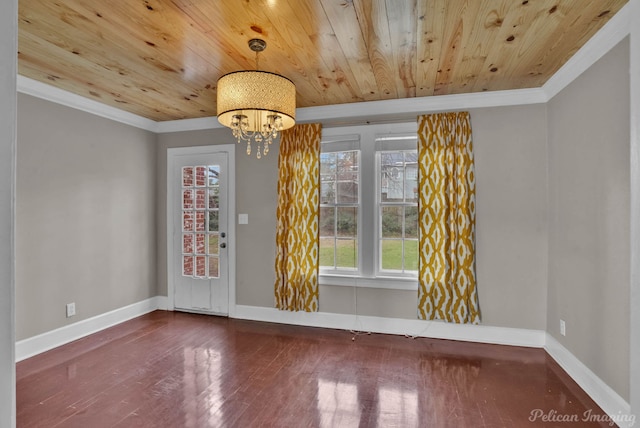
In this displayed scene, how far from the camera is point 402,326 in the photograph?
368 centimetres

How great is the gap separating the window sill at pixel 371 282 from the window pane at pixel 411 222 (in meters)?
0.49

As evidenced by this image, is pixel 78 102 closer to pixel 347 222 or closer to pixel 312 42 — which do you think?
pixel 312 42

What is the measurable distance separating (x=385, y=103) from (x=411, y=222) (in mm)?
1350

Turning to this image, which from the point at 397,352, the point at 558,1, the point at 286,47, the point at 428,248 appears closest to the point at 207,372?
the point at 397,352

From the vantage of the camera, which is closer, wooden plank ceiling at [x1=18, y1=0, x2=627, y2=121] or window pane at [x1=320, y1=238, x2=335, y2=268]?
wooden plank ceiling at [x1=18, y1=0, x2=627, y2=121]

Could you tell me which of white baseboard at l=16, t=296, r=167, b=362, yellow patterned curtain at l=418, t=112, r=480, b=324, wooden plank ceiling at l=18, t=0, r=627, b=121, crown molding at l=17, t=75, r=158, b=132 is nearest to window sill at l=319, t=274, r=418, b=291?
yellow patterned curtain at l=418, t=112, r=480, b=324

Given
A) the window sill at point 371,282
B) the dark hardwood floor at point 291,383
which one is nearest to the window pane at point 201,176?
the dark hardwood floor at point 291,383

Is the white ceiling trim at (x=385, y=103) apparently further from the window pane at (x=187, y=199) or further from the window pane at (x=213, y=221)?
the window pane at (x=213, y=221)

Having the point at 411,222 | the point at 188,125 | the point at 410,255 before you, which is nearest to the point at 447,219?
the point at 411,222

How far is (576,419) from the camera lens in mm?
2225

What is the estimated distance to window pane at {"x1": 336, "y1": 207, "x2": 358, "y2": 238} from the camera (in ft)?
12.7

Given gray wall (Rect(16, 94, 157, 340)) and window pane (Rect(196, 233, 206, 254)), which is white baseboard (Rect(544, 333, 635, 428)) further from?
gray wall (Rect(16, 94, 157, 340))

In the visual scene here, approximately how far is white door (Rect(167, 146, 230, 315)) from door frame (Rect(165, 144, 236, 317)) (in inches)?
0.5

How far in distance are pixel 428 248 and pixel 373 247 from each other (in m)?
0.59
